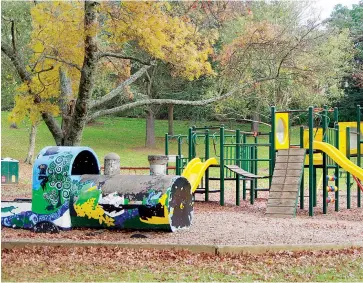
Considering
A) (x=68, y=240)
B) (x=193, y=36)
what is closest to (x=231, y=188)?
(x=193, y=36)

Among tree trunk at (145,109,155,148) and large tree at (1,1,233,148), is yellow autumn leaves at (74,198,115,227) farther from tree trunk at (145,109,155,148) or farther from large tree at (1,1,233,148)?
tree trunk at (145,109,155,148)

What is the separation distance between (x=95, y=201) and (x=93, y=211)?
0.57 feet

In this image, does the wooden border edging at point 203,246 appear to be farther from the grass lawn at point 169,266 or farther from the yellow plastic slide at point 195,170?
the yellow plastic slide at point 195,170

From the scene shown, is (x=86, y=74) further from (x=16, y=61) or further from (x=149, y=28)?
(x=16, y=61)

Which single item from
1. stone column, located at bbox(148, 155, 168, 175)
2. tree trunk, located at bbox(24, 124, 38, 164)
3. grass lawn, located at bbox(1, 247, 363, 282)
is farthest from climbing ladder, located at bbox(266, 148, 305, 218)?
tree trunk, located at bbox(24, 124, 38, 164)

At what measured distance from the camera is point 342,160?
45.5ft

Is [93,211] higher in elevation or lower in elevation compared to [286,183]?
lower

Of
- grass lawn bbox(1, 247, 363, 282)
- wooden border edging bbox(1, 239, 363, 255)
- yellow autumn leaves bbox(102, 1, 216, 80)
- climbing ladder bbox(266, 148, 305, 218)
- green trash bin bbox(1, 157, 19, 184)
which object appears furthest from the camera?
green trash bin bbox(1, 157, 19, 184)

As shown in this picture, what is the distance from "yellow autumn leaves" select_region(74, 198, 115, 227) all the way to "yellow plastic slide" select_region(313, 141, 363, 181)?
5355mm

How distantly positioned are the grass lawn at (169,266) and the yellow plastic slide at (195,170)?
21.2ft

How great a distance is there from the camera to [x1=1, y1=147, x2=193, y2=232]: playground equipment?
10.6m

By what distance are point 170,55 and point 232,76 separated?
15.4 metres

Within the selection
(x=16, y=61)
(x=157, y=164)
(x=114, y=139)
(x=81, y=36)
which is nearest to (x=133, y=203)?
(x=157, y=164)

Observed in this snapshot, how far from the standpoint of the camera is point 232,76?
102 ft
